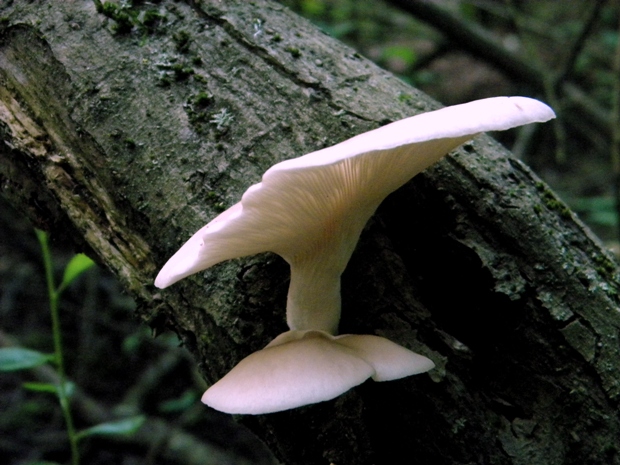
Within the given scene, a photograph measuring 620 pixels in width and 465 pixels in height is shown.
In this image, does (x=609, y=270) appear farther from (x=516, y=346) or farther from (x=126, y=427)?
(x=126, y=427)

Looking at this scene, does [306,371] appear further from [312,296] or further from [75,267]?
[75,267]

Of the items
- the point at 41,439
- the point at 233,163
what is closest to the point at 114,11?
the point at 233,163

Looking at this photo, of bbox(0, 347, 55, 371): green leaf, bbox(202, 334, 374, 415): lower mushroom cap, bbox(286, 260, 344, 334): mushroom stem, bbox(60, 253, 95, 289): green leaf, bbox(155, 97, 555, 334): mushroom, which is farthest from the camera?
bbox(60, 253, 95, 289): green leaf

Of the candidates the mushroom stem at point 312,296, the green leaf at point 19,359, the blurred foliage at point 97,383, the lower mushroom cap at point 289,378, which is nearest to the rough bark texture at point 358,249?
the mushroom stem at point 312,296

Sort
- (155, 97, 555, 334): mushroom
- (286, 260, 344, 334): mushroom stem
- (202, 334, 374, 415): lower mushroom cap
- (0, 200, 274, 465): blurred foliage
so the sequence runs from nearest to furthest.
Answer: (155, 97, 555, 334): mushroom, (202, 334, 374, 415): lower mushroom cap, (286, 260, 344, 334): mushroom stem, (0, 200, 274, 465): blurred foliage

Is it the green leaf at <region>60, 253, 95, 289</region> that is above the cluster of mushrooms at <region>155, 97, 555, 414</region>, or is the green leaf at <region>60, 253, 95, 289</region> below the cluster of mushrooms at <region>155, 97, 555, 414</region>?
below

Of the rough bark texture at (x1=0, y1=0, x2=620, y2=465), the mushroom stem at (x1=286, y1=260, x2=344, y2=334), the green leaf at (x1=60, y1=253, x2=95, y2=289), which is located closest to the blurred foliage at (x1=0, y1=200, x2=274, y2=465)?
the green leaf at (x1=60, y1=253, x2=95, y2=289)

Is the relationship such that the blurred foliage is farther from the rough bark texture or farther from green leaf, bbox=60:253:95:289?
the rough bark texture
